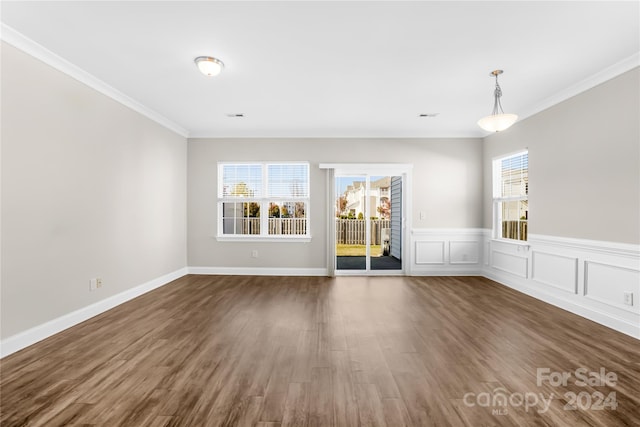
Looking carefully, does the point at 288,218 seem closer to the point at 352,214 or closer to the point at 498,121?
the point at 352,214

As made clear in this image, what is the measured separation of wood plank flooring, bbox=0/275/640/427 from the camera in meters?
1.78

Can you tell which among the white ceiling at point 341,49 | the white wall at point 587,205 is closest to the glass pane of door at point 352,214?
the white ceiling at point 341,49

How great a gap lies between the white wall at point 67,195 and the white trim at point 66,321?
5 cm

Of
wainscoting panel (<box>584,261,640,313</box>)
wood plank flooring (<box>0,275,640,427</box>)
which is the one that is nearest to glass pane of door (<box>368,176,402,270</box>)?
wood plank flooring (<box>0,275,640,427</box>)

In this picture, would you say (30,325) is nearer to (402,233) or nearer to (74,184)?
(74,184)

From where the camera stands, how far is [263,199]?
227 inches

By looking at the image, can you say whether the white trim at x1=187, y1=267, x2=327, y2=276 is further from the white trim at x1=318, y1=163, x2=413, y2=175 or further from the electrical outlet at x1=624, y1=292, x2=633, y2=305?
the electrical outlet at x1=624, y1=292, x2=633, y2=305

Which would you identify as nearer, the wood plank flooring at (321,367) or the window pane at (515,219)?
the wood plank flooring at (321,367)

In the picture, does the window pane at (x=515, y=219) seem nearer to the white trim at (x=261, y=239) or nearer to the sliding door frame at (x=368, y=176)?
the sliding door frame at (x=368, y=176)

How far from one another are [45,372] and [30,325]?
749 mm

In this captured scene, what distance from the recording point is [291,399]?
1.92m

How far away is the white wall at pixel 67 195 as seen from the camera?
101 inches

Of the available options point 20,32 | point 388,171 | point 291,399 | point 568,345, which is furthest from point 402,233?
point 20,32

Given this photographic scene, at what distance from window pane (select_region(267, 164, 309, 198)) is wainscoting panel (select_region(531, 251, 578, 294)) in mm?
3917
